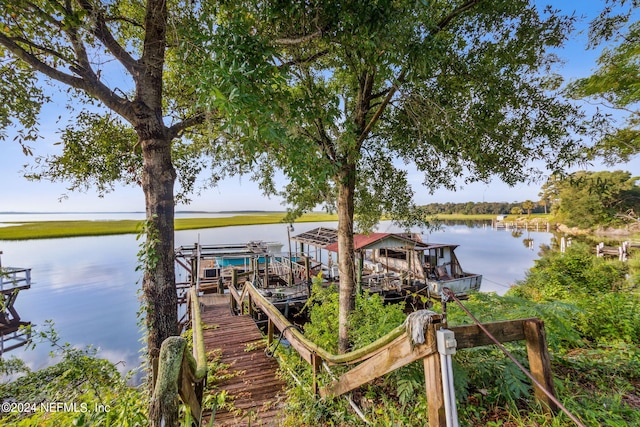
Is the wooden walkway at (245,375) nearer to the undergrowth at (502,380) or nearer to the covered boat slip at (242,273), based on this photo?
the undergrowth at (502,380)

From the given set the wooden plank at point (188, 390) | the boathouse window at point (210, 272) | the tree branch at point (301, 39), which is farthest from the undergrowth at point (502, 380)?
the boathouse window at point (210, 272)

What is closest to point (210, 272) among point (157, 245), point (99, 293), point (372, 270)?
point (99, 293)

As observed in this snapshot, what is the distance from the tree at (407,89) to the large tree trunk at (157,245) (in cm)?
103

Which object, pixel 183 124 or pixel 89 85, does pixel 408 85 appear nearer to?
pixel 183 124

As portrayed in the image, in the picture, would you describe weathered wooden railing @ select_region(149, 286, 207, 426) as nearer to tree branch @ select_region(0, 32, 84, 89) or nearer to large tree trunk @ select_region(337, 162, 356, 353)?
large tree trunk @ select_region(337, 162, 356, 353)

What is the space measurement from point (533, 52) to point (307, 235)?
55.7 ft

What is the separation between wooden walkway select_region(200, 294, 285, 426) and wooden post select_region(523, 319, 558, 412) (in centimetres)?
218

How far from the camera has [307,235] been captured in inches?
784

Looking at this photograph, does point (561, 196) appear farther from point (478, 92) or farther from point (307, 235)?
point (478, 92)

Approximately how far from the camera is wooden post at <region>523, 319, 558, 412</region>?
78.8 inches

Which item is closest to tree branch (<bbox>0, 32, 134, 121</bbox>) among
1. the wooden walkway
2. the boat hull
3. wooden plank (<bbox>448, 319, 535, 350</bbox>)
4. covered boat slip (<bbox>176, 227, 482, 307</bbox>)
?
the wooden walkway

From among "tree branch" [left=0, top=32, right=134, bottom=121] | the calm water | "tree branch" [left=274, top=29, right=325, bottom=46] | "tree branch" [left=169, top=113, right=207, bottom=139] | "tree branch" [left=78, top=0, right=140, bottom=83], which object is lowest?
the calm water

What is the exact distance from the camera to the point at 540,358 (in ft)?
6.59

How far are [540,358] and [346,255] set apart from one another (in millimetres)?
2641
